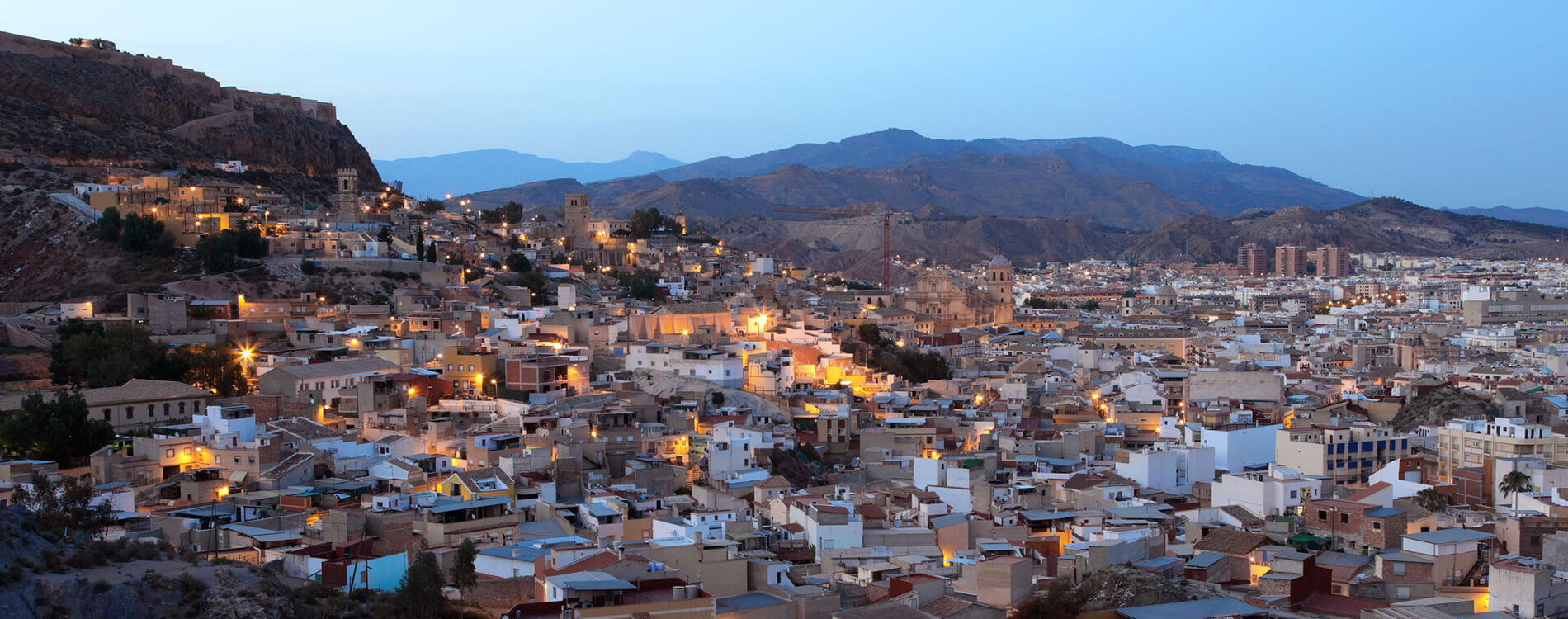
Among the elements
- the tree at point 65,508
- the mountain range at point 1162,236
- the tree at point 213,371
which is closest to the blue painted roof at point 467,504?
the tree at point 65,508

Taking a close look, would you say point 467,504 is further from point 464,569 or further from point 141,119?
point 141,119

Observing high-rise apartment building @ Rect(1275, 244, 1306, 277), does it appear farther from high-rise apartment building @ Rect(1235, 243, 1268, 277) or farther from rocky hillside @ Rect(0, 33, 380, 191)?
rocky hillside @ Rect(0, 33, 380, 191)

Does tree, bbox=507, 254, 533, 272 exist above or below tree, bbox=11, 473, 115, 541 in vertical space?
above

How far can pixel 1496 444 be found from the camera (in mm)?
20422

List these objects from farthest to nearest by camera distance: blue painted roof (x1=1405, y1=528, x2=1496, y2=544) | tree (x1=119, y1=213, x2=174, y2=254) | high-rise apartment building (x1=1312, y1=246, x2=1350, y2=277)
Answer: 1. high-rise apartment building (x1=1312, y1=246, x2=1350, y2=277)
2. tree (x1=119, y1=213, x2=174, y2=254)
3. blue painted roof (x1=1405, y1=528, x2=1496, y2=544)

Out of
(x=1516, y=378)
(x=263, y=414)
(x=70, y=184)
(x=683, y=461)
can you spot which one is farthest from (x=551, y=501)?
(x=70, y=184)

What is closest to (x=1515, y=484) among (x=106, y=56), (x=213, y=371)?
(x=213, y=371)

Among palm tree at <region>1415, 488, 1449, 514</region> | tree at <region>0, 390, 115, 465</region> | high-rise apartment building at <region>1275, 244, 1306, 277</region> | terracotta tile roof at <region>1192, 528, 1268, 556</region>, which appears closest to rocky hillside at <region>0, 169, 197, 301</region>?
tree at <region>0, 390, 115, 465</region>

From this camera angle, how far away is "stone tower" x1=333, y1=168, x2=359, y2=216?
43688mm

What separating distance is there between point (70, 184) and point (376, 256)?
9.87 meters

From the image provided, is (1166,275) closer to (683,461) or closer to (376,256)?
(376,256)

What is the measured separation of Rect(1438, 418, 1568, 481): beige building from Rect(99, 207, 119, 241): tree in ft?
91.6

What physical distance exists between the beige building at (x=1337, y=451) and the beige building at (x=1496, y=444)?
33.0 inches

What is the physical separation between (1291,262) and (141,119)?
297 ft
